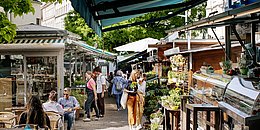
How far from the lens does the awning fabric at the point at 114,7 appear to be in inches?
184

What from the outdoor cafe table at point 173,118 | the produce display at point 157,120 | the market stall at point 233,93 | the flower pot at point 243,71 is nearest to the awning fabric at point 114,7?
the market stall at point 233,93

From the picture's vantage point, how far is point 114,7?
18.6 ft

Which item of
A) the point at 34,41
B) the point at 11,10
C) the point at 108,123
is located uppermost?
the point at 11,10

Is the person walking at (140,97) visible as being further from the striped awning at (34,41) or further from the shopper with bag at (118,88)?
the shopper with bag at (118,88)

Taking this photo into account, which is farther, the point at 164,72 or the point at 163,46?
the point at 163,46

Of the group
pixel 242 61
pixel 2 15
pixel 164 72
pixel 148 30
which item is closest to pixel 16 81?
pixel 164 72

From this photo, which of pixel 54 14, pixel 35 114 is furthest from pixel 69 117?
pixel 54 14

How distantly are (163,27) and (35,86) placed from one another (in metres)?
18.3

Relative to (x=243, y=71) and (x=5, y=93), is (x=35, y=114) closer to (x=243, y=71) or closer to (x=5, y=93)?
(x=243, y=71)

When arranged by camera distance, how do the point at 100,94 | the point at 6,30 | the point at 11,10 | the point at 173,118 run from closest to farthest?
the point at 6,30 → the point at 11,10 → the point at 173,118 → the point at 100,94

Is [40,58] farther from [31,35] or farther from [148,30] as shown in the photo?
[148,30]

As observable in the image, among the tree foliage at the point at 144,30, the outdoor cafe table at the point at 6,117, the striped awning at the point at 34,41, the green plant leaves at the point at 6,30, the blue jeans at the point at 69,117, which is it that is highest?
the tree foliage at the point at 144,30

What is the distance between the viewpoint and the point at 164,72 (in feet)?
43.4

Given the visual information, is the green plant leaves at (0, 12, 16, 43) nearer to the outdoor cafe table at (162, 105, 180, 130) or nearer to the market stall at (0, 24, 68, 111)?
the outdoor cafe table at (162, 105, 180, 130)
